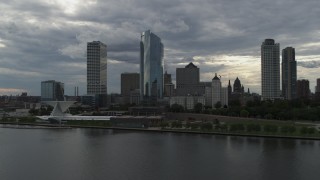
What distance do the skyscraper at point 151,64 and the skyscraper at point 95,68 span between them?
24.9 ft

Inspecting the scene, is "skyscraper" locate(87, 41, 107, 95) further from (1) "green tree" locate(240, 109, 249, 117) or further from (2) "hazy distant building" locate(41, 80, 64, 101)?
(1) "green tree" locate(240, 109, 249, 117)

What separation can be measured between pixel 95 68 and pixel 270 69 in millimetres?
32190

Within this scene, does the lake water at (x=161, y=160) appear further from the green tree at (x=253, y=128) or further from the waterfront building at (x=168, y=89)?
the waterfront building at (x=168, y=89)

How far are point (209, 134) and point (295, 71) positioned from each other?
2251 inches

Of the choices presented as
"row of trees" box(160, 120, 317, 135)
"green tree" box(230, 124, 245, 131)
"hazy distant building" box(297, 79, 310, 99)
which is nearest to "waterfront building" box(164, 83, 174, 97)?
"hazy distant building" box(297, 79, 310, 99)

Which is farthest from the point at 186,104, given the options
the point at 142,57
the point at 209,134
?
the point at 209,134

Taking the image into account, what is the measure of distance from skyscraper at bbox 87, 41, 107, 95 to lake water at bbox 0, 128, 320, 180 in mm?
55122

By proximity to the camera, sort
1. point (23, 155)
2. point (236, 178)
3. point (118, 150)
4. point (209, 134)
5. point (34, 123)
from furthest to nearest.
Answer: point (34, 123) < point (209, 134) < point (118, 150) < point (23, 155) < point (236, 178)

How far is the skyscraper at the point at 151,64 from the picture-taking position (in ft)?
244

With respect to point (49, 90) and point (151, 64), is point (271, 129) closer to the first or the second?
point (151, 64)

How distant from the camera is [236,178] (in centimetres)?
1223

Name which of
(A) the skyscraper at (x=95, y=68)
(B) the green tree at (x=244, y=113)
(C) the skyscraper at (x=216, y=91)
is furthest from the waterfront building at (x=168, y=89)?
(B) the green tree at (x=244, y=113)

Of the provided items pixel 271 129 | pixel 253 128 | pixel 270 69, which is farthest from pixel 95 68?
pixel 271 129

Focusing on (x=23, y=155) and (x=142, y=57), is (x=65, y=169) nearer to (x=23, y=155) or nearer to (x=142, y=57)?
(x=23, y=155)
